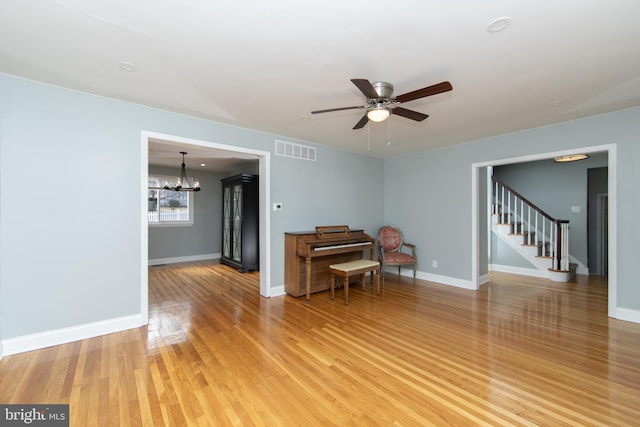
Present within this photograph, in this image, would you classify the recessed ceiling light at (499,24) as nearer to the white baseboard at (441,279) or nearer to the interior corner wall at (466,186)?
the interior corner wall at (466,186)

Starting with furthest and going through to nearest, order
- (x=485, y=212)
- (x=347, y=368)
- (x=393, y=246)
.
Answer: (x=393, y=246) < (x=485, y=212) < (x=347, y=368)

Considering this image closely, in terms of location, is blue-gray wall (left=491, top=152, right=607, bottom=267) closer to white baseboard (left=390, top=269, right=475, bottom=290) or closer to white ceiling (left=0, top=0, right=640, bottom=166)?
white baseboard (left=390, top=269, right=475, bottom=290)

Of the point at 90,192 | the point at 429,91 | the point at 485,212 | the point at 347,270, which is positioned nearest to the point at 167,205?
the point at 90,192

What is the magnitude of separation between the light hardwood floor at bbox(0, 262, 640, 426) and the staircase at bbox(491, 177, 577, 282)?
1630mm

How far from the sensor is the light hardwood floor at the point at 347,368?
5.50ft

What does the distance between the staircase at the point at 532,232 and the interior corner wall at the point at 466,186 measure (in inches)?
78.4

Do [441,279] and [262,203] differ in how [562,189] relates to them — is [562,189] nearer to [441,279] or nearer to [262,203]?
[441,279]

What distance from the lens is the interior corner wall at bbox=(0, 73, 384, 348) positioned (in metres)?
2.36

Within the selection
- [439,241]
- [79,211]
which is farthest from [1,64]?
[439,241]

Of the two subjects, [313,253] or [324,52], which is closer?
[324,52]

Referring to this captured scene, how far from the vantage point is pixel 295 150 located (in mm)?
4293

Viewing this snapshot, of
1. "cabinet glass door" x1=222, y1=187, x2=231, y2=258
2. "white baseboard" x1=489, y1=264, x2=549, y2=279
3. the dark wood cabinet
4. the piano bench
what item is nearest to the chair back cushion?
the piano bench

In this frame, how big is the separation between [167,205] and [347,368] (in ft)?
21.3

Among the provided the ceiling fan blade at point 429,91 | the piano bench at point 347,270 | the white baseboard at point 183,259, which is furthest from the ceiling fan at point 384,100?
the white baseboard at point 183,259
